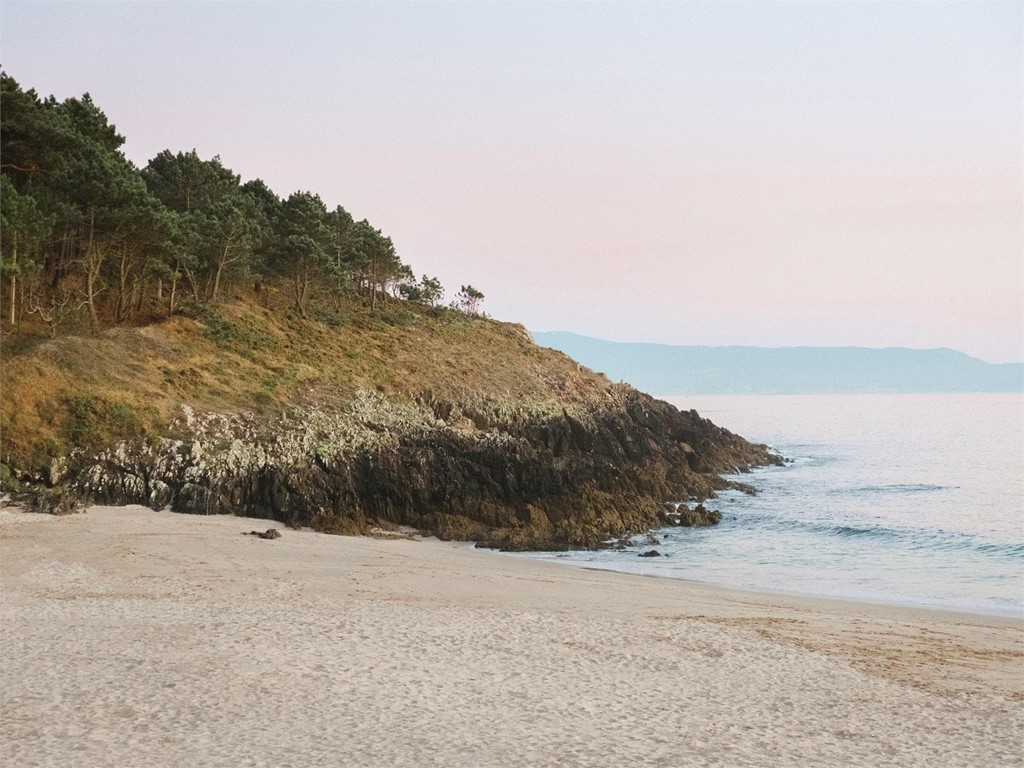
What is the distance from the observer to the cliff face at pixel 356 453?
28594 millimetres

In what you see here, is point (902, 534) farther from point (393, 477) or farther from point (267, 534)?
point (267, 534)

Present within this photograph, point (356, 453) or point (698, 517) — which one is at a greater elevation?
point (356, 453)

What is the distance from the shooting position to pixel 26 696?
10406 millimetres

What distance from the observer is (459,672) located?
12.3m

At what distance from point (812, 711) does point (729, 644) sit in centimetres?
331

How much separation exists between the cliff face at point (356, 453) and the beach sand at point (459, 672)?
845 centimetres

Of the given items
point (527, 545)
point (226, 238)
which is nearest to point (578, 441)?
point (527, 545)

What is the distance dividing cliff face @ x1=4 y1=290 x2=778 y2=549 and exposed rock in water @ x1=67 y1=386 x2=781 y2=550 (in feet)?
0.19

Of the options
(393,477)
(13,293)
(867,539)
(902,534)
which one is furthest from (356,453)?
(902,534)

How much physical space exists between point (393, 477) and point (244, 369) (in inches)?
418

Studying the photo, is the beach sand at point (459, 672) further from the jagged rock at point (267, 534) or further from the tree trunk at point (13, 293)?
the tree trunk at point (13, 293)

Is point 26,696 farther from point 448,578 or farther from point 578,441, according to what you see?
point 578,441

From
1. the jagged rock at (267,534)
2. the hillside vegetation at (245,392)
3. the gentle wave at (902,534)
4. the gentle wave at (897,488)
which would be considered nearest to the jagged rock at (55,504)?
the hillside vegetation at (245,392)

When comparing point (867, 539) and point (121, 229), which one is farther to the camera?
point (121, 229)
